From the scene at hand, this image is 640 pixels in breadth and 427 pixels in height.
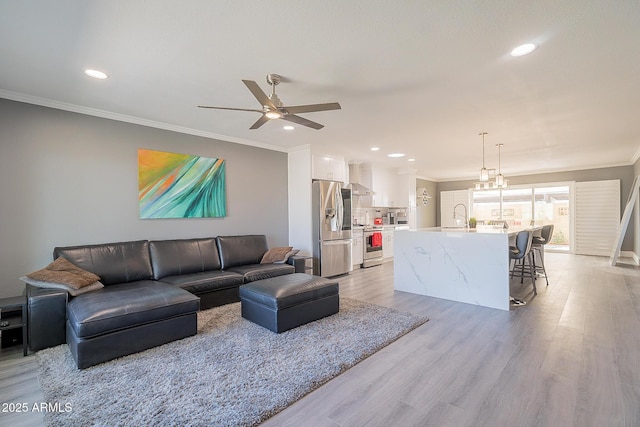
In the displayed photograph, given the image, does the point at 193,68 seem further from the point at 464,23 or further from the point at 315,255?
the point at 315,255

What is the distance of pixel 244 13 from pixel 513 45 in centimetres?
199

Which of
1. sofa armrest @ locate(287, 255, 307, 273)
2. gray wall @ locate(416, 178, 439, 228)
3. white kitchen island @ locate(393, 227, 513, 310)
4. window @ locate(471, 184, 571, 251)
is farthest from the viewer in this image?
gray wall @ locate(416, 178, 439, 228)

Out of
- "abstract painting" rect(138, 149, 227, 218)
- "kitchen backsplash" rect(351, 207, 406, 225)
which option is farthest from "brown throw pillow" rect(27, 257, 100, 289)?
"kitchen backsplash" rect(351, 207, 406, 225)

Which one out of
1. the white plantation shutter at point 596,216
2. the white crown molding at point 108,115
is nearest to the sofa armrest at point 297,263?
the white crown molding at point 108,115

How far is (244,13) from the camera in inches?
74.3

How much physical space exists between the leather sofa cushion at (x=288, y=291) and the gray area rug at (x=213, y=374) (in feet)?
0.95

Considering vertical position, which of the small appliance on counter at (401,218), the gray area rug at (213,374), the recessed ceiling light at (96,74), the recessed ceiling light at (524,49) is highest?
the recessed ceiling light at (96,74)

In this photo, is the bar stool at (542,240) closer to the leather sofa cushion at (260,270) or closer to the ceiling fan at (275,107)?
the leather sofa cushion at (260,270)

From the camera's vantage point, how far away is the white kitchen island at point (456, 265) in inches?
146

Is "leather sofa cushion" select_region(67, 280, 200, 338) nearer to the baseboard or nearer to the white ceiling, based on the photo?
the white ceiling

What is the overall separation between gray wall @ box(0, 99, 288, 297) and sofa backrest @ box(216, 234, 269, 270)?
0.43m

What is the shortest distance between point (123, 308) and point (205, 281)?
3.82 feet

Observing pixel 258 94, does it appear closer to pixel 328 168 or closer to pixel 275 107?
pixel 275 107

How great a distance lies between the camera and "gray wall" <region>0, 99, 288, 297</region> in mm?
3133
